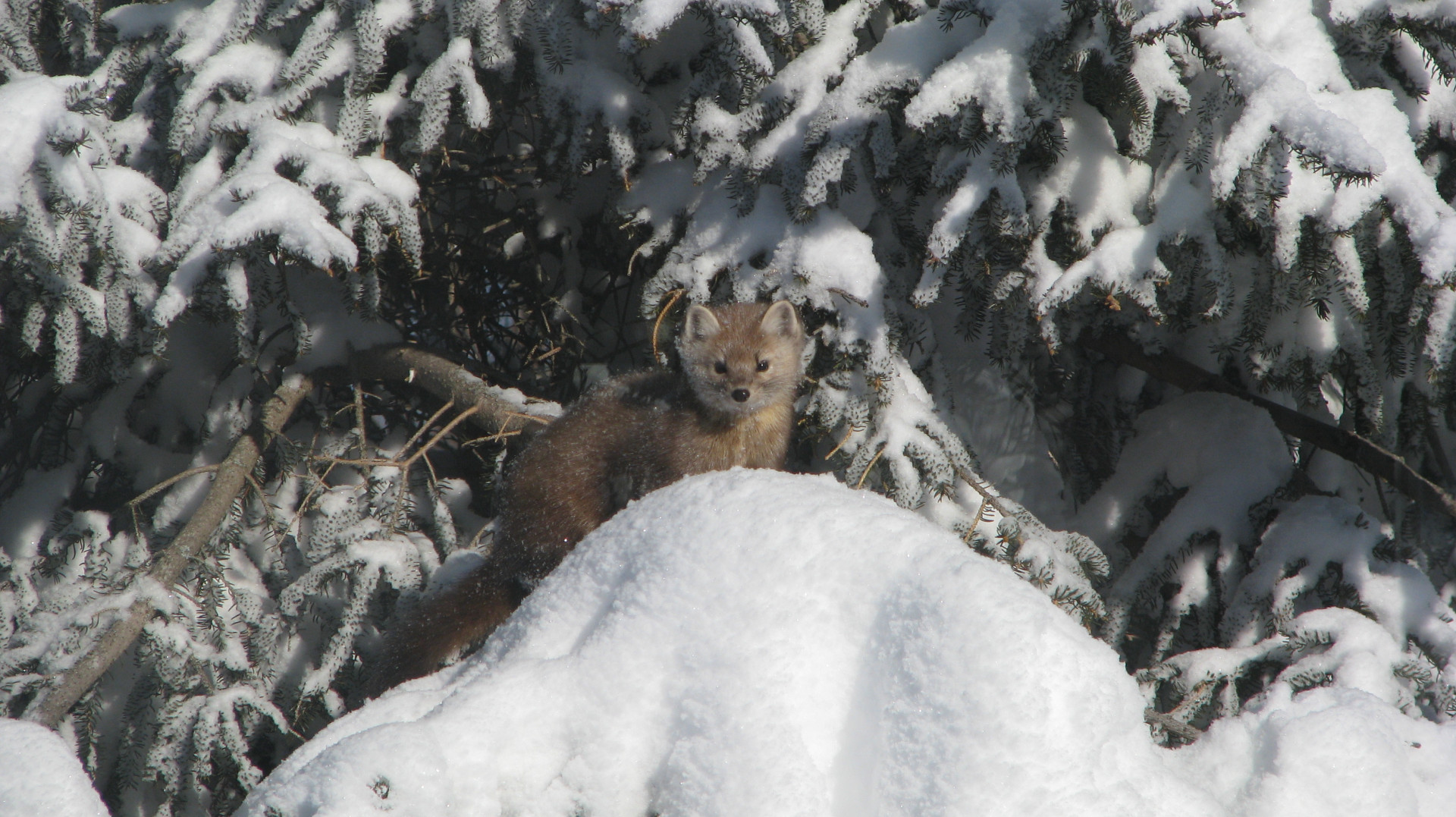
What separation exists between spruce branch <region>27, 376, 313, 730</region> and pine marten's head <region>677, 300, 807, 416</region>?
1686mm

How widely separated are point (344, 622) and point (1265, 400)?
3655 mm

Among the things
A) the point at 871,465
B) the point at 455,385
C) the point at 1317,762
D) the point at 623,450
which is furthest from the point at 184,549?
the point at 1317,762

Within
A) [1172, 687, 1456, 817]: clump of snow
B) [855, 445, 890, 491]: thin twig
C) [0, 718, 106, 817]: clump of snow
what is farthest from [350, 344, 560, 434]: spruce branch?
[1172, 687, 1456, 817]: clump of snow

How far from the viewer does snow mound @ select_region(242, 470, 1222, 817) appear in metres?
1.51

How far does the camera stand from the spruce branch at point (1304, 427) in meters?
3.24

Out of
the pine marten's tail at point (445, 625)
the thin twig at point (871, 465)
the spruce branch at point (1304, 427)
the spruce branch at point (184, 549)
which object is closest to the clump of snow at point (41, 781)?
the spruce branch at point (184, 549)

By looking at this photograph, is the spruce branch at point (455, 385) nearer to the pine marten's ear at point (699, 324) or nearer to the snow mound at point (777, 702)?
the pine marten's ear at point (699, 324)

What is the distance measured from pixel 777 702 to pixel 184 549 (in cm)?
270

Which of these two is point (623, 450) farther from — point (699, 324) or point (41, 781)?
point (41, 781)

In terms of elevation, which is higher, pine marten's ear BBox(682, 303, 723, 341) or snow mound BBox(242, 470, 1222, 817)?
snow mound BBox(242, 470, 1222, 817)

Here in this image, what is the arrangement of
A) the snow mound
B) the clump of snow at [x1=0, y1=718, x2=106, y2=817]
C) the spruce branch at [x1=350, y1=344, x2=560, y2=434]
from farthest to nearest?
1. the spruce branch at [x1=350, y1=344, x2=560, y2=434]
2. the clump of snow at [x1=0, y1=718, x2=106, y2=817]
3. the snow mound

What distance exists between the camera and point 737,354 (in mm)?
3691

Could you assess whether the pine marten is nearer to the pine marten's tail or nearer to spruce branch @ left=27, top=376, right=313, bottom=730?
the pine marten's tail

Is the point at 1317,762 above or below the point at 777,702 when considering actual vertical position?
below
